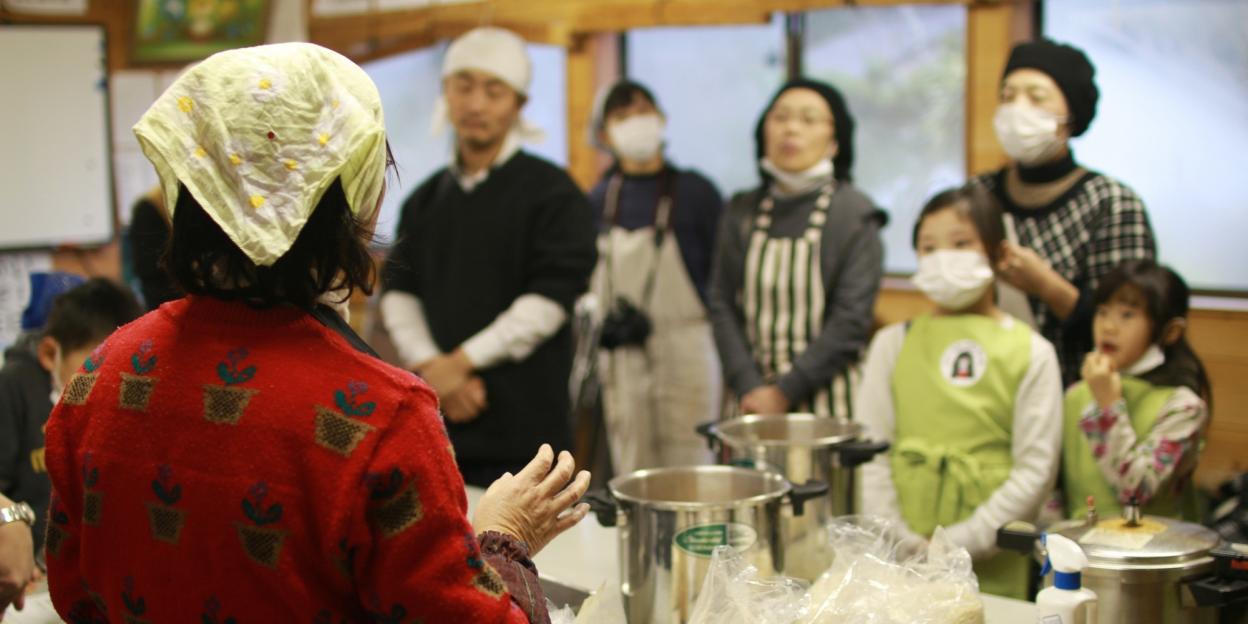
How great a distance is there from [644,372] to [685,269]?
1.34 ft

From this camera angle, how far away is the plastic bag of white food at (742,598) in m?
1.38

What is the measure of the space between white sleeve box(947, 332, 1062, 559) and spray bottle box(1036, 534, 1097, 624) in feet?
2.59

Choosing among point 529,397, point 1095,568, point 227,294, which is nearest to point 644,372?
point 529,397

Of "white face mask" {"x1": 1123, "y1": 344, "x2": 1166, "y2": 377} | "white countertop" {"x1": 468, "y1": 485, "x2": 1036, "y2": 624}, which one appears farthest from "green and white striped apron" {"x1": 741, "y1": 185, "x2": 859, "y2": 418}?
"white countertop" {"x1": 468, "y1": 485, "x2": 1036, "y2": 624}

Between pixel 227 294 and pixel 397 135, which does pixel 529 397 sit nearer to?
pixel 227 294

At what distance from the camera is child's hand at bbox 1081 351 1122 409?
7.38 ft

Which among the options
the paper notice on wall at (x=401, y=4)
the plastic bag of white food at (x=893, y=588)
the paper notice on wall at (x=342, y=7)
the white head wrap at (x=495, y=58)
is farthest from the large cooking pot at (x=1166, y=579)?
the paper notice on wall at (x=342, y=7)

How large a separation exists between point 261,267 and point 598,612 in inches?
25.7

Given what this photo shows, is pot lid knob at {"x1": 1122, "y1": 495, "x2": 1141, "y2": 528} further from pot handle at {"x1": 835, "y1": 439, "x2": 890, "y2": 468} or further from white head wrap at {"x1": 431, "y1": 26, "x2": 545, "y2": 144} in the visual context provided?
white head wrap at {"x1": 431, "y1": 26, "x2": 545, "y2": 144}

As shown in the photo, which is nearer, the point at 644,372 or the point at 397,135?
the point at 644,372

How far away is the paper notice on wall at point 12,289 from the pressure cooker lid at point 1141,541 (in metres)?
3.78

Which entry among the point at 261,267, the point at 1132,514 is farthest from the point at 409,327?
the point at 261,267

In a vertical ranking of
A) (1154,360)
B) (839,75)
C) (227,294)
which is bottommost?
(1154,360)

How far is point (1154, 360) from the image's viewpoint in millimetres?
2361
